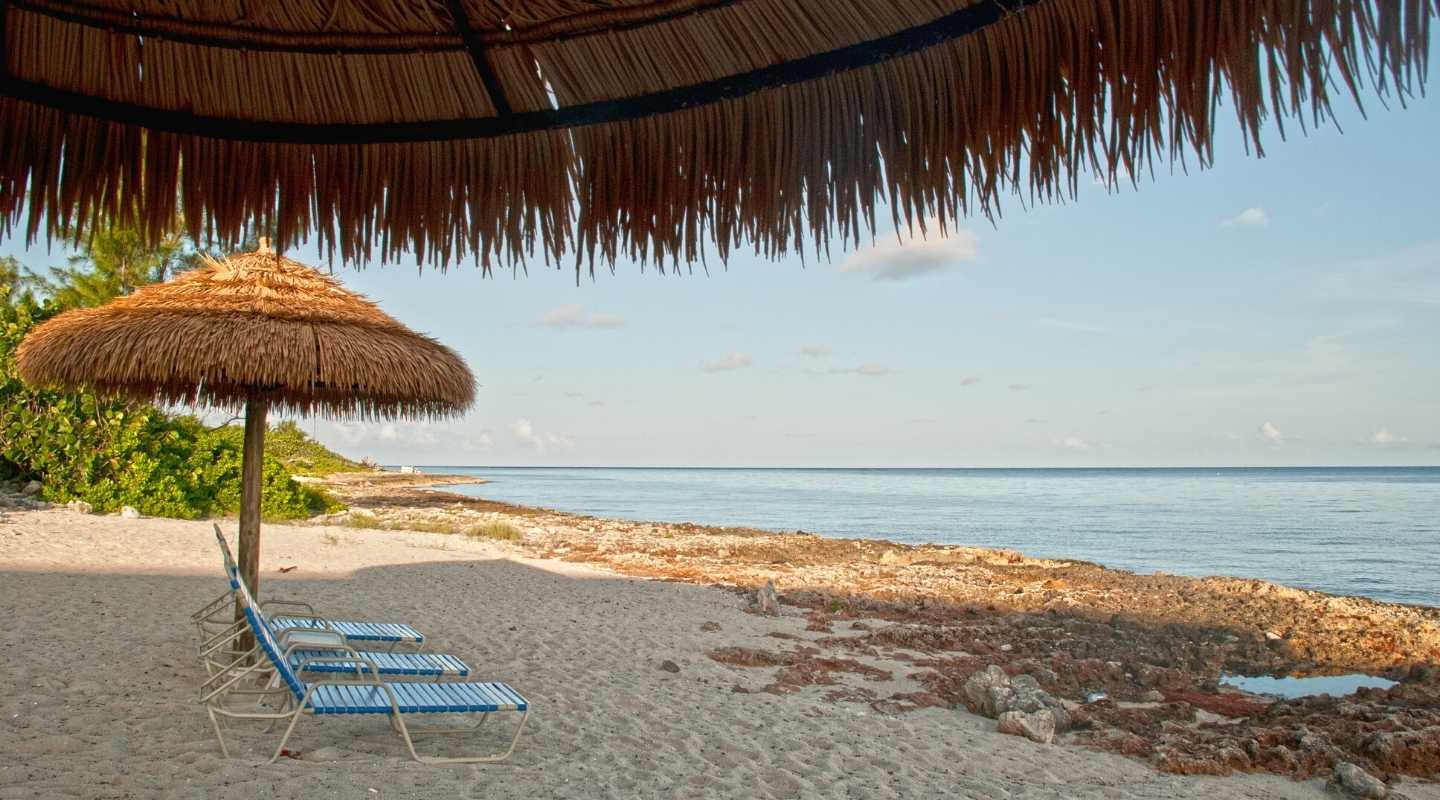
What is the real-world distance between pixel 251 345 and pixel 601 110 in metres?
3.48

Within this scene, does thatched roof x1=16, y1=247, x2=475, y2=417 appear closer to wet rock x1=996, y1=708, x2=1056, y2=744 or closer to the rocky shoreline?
A: the rocky shoreline

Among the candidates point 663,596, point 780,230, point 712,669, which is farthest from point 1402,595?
point 780,230

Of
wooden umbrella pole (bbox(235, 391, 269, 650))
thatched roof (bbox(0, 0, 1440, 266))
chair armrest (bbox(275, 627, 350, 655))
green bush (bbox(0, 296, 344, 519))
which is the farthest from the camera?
green bush (bbox(0, 296, 344, 519))

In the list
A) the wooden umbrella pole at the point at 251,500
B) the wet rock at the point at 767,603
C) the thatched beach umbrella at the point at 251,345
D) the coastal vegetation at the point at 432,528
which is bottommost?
the wet rock at the point at 767,603

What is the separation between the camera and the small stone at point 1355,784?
5.11m

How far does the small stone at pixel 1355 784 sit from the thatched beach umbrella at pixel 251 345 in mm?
5507

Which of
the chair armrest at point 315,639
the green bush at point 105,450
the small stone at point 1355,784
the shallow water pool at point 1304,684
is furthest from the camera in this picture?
the green bush at point 105,450

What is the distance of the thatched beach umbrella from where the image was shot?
4.61 m

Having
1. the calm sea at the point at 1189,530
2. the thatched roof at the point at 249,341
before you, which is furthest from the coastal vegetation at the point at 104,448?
the calm sea at the point at 1189,530

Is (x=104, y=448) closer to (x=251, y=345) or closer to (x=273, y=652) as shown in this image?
(x=251, y=345)

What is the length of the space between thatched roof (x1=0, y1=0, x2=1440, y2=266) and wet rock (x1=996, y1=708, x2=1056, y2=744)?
500 centimetres

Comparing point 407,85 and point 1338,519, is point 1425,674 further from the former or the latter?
point 1338,519

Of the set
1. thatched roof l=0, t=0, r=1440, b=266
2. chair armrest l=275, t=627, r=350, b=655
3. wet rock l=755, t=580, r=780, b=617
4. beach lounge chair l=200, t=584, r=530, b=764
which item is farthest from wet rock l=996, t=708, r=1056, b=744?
thatched roof l=0, t=0, r=1440, b=266

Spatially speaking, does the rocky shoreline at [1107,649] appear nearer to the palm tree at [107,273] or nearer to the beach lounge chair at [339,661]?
the beach lounge chair at [339,661]
